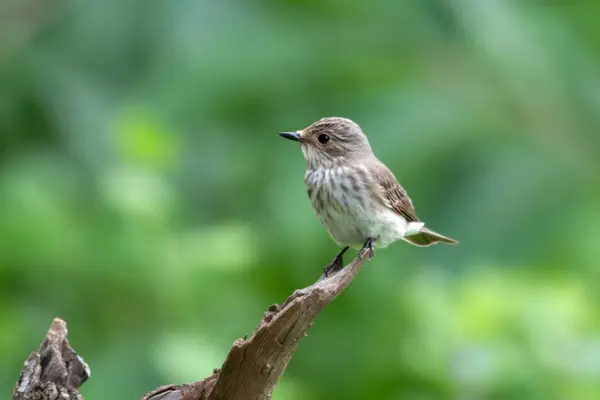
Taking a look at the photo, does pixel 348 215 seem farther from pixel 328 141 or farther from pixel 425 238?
pixel 425 238

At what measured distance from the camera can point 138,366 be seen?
6.65 metres

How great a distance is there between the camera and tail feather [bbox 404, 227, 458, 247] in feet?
23.4

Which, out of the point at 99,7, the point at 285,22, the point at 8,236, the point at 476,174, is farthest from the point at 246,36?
the point at 8,236

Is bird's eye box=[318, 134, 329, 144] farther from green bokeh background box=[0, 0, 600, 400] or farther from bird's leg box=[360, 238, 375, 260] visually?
green bokeh background box=[0, 0, 600, 400]

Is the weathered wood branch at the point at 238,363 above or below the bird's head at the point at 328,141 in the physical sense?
below

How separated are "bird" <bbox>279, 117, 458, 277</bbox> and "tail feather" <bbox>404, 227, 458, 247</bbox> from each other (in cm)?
26

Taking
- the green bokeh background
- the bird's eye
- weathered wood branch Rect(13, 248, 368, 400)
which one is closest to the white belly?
the bird's eye

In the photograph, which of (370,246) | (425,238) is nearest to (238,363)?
(370,246)

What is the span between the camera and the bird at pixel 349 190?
6309mm

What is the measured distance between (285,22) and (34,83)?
1639 millimetres

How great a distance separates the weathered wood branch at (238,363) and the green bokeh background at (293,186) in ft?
5.62

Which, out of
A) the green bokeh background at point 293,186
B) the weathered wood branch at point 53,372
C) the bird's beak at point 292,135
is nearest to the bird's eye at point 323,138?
the bird's beak at point 292,135

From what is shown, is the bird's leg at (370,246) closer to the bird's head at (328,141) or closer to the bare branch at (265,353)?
the bird's head at (328,141)

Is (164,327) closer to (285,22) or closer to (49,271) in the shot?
(49,271)
